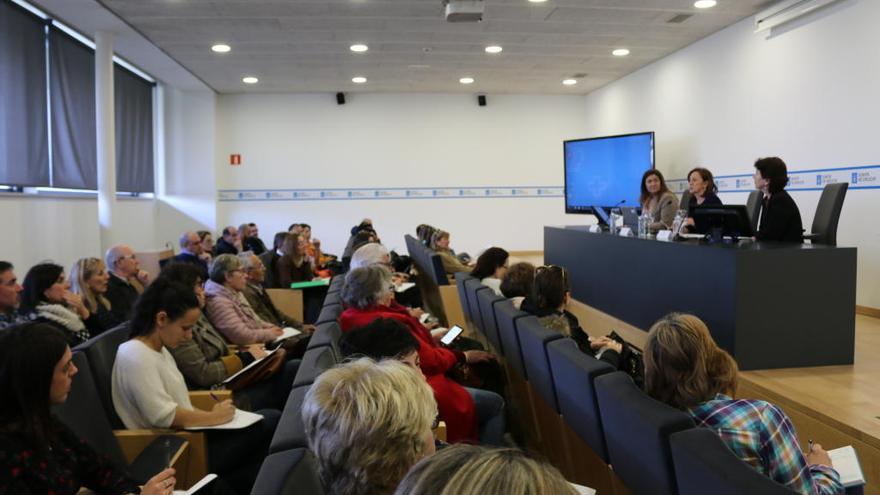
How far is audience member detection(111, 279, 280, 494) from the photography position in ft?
8.21

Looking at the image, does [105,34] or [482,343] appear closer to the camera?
[482,343]

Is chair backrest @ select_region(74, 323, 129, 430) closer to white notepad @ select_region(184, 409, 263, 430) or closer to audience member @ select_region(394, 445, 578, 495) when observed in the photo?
white notepad @ select_region(184, 409, 263, 430)

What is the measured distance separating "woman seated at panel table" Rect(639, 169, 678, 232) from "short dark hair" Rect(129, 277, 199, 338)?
14.5 ft

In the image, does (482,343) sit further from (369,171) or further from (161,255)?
(369,171)

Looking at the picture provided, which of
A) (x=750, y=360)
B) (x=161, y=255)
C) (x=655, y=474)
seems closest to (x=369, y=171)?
(x=161, y=255)

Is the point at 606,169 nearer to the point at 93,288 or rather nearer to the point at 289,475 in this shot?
the point at 93,288

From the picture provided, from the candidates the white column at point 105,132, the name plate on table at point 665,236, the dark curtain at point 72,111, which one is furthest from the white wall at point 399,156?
the name plate on table at point 665,236

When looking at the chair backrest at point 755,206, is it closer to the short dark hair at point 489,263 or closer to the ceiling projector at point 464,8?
the short dark hair at point 489,263

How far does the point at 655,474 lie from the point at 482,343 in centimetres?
286

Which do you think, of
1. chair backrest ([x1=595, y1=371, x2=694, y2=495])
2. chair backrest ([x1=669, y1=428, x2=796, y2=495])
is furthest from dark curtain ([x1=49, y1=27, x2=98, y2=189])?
chair backrest ([x1=669, y1=428, x2=796, y2=495])

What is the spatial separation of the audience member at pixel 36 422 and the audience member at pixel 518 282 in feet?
8.24

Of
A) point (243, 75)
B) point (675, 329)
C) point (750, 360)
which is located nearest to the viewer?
point (675, 329)

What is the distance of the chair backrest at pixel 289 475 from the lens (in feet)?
4.09

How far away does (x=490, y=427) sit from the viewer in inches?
122
